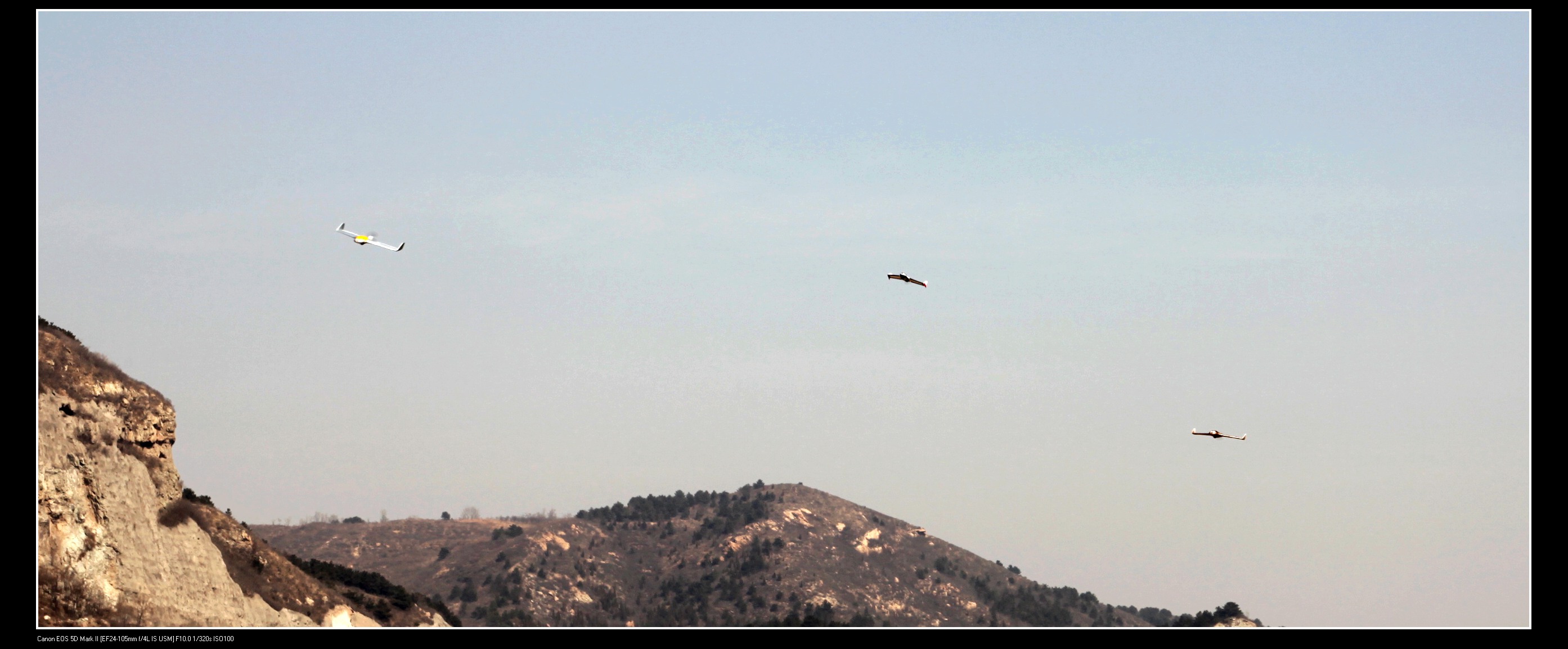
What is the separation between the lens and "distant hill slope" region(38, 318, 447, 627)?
252 ft

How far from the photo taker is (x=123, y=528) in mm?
81500

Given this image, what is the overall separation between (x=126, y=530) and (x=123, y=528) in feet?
1.01

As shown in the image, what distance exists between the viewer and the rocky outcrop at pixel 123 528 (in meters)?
76.8

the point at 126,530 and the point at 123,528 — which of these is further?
the point at 126,530

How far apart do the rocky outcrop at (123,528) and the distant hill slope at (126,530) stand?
0.07 m

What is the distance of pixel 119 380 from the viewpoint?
3612 inches

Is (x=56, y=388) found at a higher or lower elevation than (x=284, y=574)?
higher

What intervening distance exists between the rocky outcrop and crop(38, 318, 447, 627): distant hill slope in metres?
0.07

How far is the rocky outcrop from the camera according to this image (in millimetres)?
76812
